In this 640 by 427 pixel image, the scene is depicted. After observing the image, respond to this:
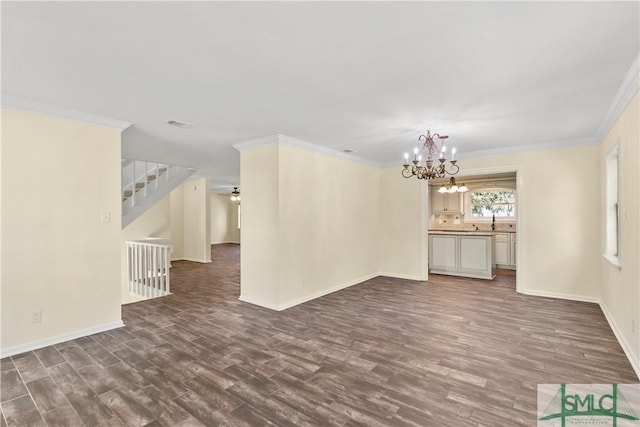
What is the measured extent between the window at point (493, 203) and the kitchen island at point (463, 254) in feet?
6.63

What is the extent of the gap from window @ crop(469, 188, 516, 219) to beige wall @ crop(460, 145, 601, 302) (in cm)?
335

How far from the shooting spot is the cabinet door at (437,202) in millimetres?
8927

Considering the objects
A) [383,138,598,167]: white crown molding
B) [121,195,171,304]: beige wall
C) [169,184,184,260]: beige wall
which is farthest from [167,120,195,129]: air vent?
[169,184,184,260]: beige wall

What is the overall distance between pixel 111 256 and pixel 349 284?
3.84m

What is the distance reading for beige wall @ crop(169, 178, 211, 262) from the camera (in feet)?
30.6

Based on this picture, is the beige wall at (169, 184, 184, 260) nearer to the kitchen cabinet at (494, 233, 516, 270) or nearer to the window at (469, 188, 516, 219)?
the window at (469, 188, 516, 219)

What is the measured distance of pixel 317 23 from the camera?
1849mm

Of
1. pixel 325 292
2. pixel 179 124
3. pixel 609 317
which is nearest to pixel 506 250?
pixel 609 317

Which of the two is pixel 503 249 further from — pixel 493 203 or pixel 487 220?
pixel 493 203

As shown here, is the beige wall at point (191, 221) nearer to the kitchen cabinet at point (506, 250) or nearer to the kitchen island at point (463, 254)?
the kitchen island at point (463, 254)

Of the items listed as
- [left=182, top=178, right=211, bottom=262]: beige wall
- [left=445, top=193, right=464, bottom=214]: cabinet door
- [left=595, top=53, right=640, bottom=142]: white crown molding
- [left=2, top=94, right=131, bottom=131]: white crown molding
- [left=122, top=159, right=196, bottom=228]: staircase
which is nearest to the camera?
[left=595, top=53, right=640, bottom=142]: white crown molding

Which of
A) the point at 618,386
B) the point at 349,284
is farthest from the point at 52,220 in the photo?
the point at 618,386

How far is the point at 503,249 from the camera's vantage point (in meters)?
7.83

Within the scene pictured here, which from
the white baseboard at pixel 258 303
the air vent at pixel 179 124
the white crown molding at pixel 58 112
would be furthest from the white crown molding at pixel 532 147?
the white crown molding at pixel 58 112
